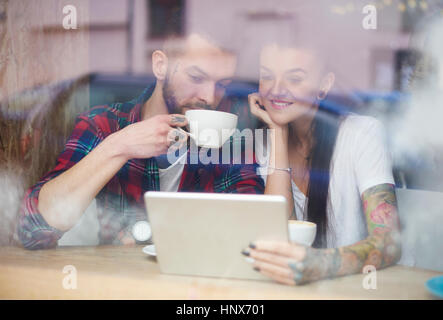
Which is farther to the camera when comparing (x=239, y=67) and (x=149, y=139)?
(x=239, y=67)

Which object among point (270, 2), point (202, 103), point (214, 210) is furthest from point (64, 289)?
point (270, 2)

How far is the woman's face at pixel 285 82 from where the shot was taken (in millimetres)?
1735

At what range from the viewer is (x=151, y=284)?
89cm

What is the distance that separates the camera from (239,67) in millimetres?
1757

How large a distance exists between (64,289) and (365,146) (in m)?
1.12

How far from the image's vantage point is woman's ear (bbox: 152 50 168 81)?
1753 millimetres

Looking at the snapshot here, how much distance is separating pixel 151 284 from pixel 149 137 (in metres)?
0.64

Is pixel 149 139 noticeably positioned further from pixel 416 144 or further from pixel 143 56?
pixel 416 144

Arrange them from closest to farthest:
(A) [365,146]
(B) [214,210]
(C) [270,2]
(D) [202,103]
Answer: (B) [214,210] < (A) [365,146] < (C) [270,2] < (D) [202,103]

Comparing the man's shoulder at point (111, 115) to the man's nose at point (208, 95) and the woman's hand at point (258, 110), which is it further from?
the woman's hand at point (258, 110)
